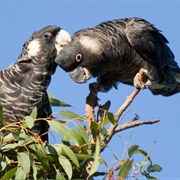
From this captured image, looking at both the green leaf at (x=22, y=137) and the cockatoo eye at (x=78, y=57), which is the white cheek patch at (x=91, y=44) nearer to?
the cockatoo eye at (x=78, y=57)

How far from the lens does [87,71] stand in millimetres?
3900

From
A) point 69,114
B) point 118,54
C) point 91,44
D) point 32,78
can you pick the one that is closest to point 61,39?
point 32,78

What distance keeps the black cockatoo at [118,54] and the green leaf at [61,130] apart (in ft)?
3.92

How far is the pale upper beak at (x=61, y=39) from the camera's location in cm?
338

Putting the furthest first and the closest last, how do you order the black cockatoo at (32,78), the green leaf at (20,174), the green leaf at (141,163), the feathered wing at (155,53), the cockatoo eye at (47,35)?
1. the feathered wing at (155,53)
2. the cockatoo eye at (47,35)
3. the black cockatoo at (32,78)
4. the green leaf at (141,163)
5. the green leaf at (20,174)

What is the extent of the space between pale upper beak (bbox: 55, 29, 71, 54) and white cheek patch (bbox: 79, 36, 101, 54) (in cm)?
36

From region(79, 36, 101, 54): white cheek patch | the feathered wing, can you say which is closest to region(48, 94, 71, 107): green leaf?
region(79, 36, 101, 54): white cheek patch

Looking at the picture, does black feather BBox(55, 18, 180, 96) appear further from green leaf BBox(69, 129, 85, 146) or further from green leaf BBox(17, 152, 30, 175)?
green leaf BBox(17, 152, 30, 175)

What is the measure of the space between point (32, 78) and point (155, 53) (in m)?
1.20

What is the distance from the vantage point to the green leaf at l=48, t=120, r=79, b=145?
8.05 feet

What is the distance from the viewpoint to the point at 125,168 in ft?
8.21

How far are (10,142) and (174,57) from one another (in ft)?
7.72

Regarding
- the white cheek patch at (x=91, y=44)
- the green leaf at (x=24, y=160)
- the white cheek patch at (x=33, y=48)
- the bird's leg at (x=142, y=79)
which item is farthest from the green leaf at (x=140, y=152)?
the white cheek patch at (x=91, y=44)

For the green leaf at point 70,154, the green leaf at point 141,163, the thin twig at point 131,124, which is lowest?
the green leaf at point 70,154
